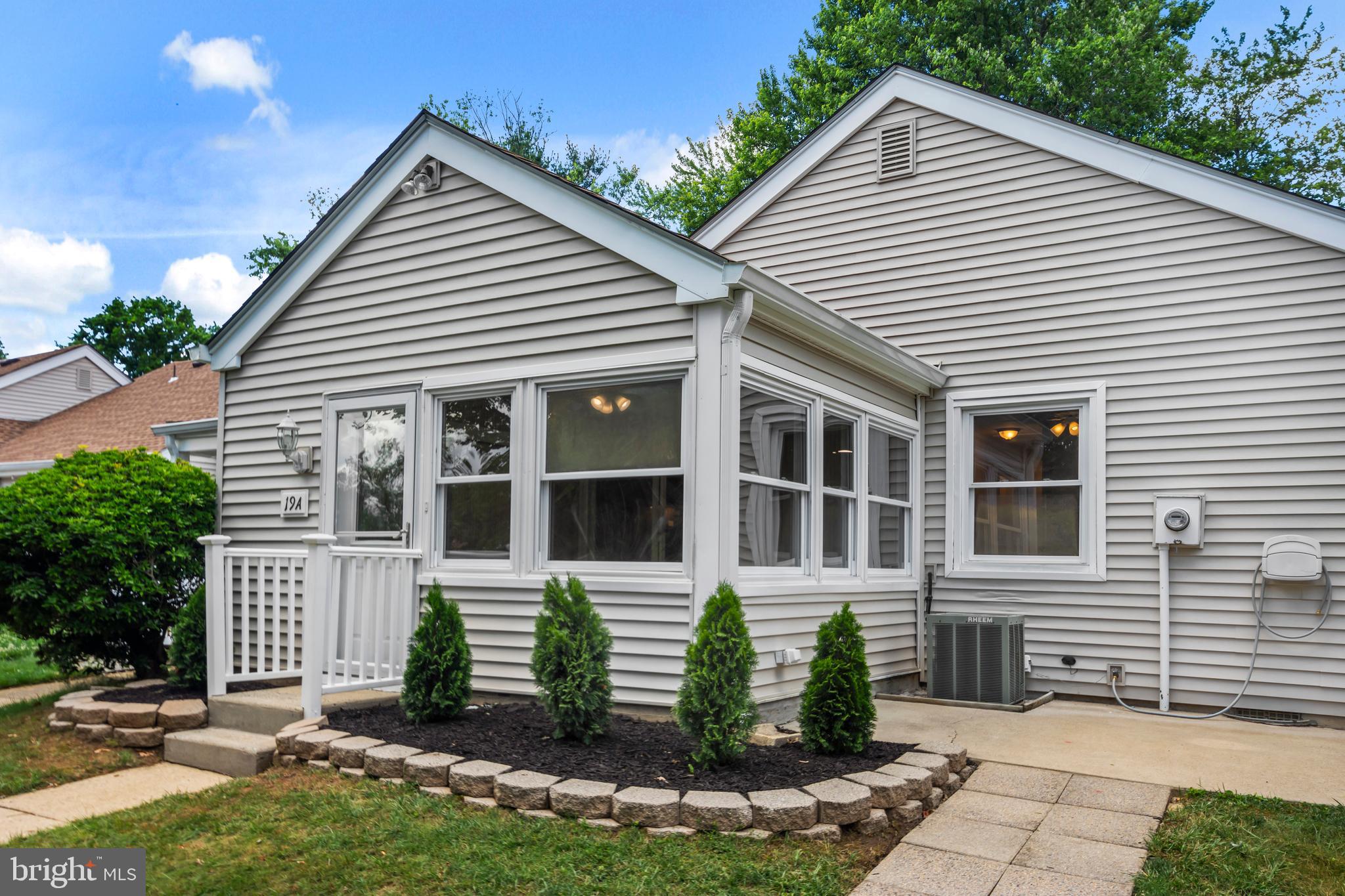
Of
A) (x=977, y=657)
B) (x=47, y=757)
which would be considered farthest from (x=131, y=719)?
(x=977, y=657)

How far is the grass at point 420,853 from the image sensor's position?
319 cm

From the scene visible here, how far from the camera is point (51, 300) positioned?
42.2 metres

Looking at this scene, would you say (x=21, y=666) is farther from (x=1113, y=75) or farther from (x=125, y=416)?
(x=1113, y=75)

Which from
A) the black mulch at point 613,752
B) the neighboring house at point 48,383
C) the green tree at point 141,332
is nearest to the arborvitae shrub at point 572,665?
the black mulch at point 613,752

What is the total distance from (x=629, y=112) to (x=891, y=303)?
18254 millimetres

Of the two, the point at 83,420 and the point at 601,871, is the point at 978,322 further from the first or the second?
→ the point at 83,420

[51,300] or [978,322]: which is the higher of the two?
[51,300]

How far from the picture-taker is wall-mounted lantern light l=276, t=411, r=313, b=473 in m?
6.95

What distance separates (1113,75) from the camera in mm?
17391

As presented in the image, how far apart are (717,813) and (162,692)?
14.1 ft

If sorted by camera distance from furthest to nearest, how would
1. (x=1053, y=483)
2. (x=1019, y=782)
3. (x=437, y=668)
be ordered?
(x=1053, y=483)
(x=437, y=668)
(x=1019, y=782)

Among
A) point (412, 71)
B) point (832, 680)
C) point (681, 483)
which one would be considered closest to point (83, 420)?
point (412, 71)

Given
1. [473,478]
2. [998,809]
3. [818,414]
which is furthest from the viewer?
[473,478]

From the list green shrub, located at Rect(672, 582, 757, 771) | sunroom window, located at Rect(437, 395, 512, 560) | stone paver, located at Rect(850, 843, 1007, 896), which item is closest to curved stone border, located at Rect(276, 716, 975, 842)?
stone paver, located at Rect(850, 843, 1007, 896)
